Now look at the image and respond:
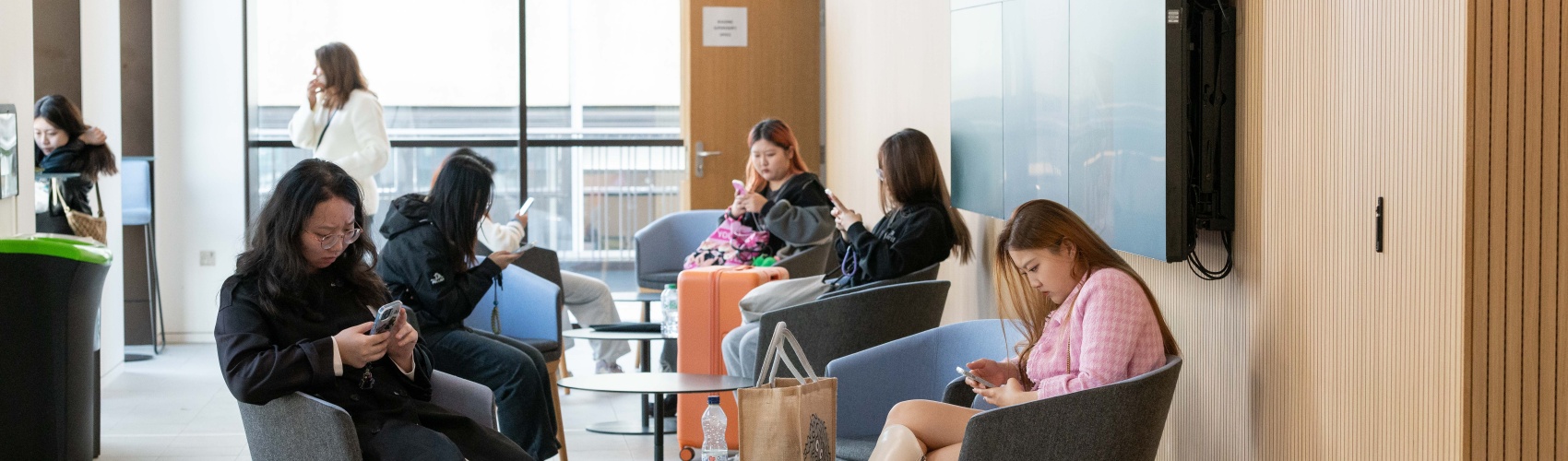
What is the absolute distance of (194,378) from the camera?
6309 mm

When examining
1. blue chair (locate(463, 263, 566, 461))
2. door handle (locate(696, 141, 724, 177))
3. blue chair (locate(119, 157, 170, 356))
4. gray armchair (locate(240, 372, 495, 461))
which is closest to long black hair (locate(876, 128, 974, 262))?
blue chair (locate(463, 263, 566, 461))

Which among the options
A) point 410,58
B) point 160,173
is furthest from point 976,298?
point 160,173

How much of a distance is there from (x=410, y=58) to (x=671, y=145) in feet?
5.16

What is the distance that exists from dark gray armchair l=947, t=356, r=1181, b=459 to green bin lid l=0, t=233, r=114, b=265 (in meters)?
2.75

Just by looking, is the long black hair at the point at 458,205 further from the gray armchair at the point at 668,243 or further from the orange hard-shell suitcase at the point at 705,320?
the gray armchair at the point at 668,243

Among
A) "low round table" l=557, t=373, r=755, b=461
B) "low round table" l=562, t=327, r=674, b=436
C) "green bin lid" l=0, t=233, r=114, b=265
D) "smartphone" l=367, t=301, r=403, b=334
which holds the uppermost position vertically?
"green bin lid" l=0, t=233, r=114, b=265

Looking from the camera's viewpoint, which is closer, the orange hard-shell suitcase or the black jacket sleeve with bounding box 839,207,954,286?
the black jacket sleeve with bounding box 839,207,954,286

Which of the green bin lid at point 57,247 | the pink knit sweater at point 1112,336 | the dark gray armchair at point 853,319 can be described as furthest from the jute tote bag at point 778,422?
the green bin lid at point 57,247

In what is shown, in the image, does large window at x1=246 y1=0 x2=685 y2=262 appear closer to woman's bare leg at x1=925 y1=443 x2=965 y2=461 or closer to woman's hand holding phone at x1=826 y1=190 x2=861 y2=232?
woman's hand holding phone at x1=826 y1=190 x2=861 y2=232

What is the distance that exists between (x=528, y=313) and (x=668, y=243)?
6.39 ft

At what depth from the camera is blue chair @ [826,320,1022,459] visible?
10.7 feet

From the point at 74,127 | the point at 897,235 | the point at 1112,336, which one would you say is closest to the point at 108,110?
the point at 74,127

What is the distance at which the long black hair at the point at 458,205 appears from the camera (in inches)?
155

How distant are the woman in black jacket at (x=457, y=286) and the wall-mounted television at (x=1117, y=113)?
150cm
